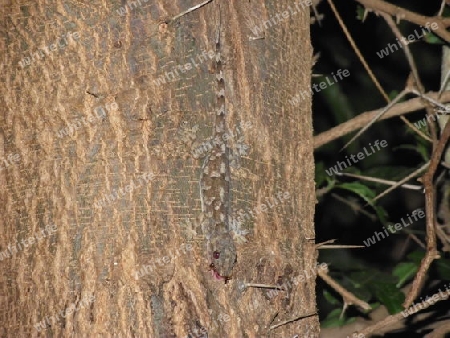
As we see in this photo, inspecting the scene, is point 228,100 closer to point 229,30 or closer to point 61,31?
point 229,30

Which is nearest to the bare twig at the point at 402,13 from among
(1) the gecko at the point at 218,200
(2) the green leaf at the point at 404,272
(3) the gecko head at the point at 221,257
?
(1) the gecko at the point at 218,200

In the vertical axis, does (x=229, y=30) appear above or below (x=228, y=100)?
above

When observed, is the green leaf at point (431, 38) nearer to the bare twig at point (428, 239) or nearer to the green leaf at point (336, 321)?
the bare twig at point (428, 239)

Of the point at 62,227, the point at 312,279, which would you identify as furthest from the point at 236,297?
the point at 62,227

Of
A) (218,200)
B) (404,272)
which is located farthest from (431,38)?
(218,200)

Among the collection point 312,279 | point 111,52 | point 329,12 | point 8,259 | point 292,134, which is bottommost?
point 312,279

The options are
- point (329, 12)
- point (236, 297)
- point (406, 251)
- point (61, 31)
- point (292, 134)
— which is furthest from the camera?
point (406, 251)
